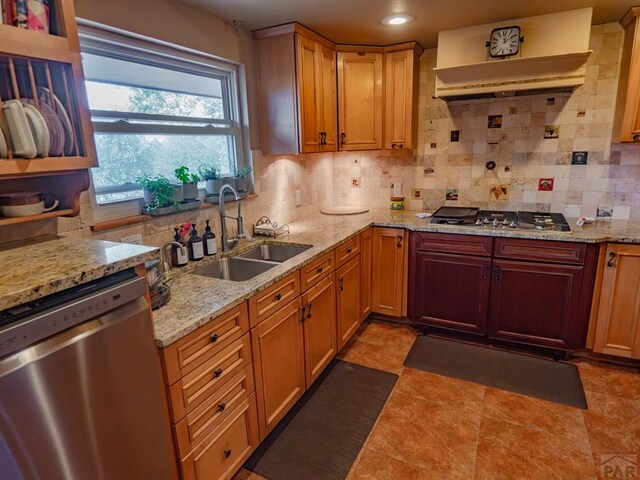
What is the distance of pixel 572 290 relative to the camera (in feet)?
8.38

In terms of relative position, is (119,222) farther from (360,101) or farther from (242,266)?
(360,101)

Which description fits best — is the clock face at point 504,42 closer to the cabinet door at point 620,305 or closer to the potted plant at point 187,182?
the cabinet door at point 620,305

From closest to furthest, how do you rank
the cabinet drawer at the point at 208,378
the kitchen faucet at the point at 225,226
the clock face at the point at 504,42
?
the cabinet drawer at the point at 208,378 → the kitchen faucet at the point at 225,226 → the clock face at the point at 504,42

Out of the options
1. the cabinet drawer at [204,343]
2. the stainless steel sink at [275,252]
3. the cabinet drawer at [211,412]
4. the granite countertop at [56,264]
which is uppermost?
the granite countertop at [56,264]

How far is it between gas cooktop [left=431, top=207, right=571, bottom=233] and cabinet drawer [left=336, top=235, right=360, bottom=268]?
632 millimetres

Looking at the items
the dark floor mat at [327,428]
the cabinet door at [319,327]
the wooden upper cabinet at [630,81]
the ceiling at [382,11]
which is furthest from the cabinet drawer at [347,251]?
the wooden upper cabinet at [630,81]

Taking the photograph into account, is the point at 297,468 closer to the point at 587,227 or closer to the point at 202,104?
the point at 202,104

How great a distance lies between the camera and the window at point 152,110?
183cm

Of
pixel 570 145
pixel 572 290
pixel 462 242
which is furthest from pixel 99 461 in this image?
pixel 570 145

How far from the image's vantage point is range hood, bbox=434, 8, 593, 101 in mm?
2404

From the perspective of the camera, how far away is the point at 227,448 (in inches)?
64.7

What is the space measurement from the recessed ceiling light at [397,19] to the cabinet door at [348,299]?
161cm

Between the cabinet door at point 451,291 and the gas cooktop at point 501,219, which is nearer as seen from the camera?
the gas cooktop at point 501,219

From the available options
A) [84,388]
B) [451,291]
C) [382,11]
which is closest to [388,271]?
[451,291]
